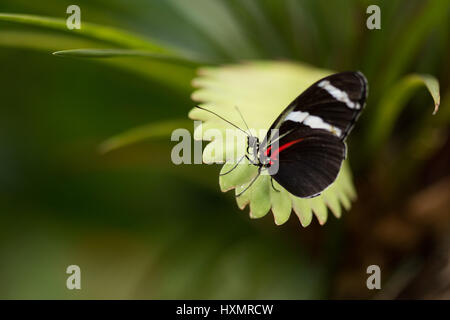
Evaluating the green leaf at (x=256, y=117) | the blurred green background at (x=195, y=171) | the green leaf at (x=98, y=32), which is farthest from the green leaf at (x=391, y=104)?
the green leaf at (x=98, y=32)

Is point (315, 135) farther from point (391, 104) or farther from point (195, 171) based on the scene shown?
point (195, 171)

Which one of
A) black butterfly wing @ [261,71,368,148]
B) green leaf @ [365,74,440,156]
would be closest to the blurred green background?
green leaf @ [365,74,440,156]

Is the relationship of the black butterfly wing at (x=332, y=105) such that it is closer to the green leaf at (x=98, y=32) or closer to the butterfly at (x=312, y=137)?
the butterfly at (x=312, y=137)

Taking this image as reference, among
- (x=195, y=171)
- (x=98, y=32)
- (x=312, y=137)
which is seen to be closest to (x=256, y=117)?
(x=312, y=137)

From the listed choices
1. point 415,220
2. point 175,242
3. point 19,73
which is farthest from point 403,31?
point 19,73
